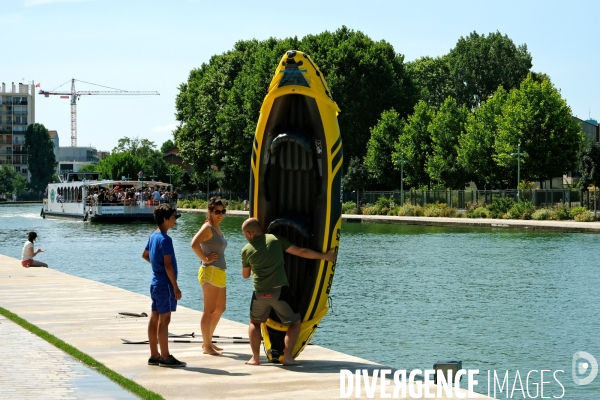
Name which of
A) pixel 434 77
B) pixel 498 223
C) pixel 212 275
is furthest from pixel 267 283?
pixel 434 77

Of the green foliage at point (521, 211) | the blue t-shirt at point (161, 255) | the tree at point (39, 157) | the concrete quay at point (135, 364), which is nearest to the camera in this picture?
the concrete quay at point (135, 364)

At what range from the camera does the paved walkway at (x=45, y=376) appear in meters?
9.71

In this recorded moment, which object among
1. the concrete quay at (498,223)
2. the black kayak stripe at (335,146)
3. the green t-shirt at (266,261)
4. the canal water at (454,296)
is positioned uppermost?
the black kayak stripe at (335,146)

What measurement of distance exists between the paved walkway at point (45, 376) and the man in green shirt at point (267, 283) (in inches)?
74.1

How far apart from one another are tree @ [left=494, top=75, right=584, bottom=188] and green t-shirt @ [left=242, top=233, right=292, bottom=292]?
5660 centimetres

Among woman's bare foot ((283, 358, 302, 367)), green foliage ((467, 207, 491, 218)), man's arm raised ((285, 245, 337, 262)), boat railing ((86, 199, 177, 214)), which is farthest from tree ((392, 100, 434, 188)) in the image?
woman's bare foot ((283, 358, 302, 367))

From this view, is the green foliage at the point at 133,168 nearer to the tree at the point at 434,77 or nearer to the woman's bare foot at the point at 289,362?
the tree at the point at 434,77

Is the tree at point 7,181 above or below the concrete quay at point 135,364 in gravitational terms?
above

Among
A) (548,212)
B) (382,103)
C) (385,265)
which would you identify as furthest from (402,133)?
(385,265)

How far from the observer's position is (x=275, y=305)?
1142 centimetres

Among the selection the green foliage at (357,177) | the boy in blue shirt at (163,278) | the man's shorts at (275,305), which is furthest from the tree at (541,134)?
the boy in blue shirt at (163,278)

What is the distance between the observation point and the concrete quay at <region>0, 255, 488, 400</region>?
990 cm

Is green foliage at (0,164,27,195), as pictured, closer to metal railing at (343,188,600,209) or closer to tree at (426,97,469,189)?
metal railing at (343,188,600,209)

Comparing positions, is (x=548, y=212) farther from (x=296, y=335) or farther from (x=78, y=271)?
(x=296, y=335)
